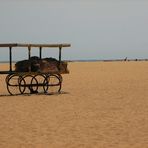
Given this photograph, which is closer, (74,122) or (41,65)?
(74,122)

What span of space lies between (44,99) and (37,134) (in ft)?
27.4

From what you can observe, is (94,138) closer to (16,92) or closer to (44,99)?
(44,99)

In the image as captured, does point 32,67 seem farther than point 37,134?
Yes

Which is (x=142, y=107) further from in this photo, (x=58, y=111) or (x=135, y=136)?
(x=135, y=136)

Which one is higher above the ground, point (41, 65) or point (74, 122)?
point (41, 65)

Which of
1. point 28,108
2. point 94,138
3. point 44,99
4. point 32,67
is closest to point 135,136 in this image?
point 94,138

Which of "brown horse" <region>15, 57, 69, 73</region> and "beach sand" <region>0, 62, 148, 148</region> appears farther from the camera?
"brown horse" <region>15, 57, 69, 73</region>

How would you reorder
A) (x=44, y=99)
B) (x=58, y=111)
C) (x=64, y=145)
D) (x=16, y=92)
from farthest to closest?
(x=16, y=92) → (x=44, y=99) → (x=58, y=111) → (x=64, y=145)

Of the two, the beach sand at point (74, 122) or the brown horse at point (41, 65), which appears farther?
the brown horse at point (41, 65)

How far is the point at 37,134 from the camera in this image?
11.2 meters

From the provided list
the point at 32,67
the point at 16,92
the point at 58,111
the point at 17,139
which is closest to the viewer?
the point at 17,139

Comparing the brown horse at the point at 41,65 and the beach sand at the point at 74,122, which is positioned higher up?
the brown horse at the point at 41,65

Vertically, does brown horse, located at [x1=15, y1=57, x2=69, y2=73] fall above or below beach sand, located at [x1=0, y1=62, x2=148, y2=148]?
above

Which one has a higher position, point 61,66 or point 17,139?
point 61,66
